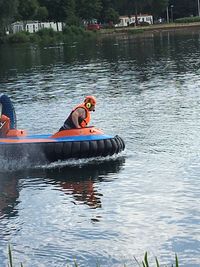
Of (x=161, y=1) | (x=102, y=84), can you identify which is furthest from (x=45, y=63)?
(x=161, y=1)

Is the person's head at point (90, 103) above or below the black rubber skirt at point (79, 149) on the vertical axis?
above

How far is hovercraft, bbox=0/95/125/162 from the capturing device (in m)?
16.9

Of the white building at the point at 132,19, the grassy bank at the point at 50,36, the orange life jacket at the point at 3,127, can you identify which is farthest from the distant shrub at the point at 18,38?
the orange life jacket at the point at 3,127

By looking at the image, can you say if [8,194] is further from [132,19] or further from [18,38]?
[132,19]

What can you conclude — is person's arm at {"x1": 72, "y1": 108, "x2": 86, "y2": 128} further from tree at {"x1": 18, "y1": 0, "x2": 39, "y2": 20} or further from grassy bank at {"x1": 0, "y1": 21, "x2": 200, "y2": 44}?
tree at {"x1": 18, "y1": 0, "x2": 39, "y2": 20}

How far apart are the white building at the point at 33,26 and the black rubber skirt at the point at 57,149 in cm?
8985

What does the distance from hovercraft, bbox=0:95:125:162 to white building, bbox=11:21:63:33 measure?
294 ft

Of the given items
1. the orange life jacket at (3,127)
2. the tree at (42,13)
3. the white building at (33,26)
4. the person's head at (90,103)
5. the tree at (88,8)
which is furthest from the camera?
the tree at (88,8)

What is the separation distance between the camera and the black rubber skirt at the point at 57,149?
16.9m

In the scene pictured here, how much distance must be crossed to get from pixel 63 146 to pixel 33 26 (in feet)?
311

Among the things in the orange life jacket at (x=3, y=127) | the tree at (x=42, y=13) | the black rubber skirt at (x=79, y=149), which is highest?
the tree at (x=42, y=13)

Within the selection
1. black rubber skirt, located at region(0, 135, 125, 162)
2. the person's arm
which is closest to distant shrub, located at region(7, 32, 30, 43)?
the person's arm

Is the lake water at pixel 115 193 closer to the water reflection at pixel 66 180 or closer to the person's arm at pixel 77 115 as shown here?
the water reflection at pixel 66 180

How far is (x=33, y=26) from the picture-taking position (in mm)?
109688
